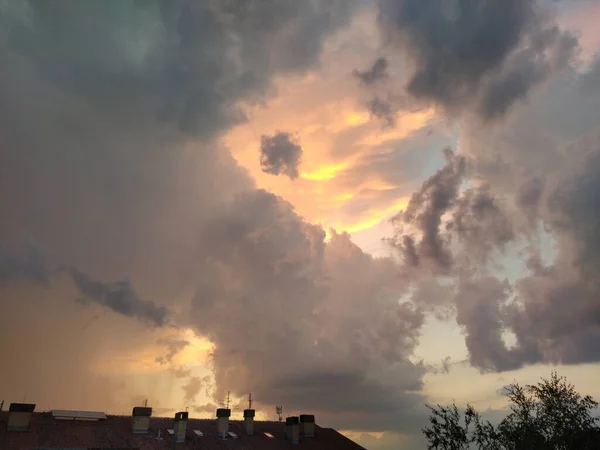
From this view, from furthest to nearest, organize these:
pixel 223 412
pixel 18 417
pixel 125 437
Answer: pixel 223 412 < pixel 125 437 < pixel 18 417

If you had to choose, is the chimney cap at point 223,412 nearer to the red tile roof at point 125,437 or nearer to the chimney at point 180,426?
the red tile roof at point 125,437

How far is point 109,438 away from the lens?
1941 inches

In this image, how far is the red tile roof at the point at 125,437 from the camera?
4609 centimetres

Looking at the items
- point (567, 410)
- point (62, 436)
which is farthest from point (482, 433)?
point (62, 436)

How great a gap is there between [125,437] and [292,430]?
21.1m

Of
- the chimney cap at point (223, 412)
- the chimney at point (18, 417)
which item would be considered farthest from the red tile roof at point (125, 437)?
the chimney cap at point (223, 412)

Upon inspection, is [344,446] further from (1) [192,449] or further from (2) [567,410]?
(2) [567,410]

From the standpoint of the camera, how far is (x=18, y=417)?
46875 millimetres

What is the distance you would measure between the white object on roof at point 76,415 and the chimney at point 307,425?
84.2ft

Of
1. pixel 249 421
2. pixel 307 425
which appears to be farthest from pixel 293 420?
pixel 249 421

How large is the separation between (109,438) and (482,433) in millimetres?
38298

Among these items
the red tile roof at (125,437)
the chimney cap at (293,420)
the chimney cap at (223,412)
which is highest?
the chimney cap at (223,412)

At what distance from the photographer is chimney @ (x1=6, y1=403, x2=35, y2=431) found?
4659cm

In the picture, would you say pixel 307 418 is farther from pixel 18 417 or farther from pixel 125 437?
pixel 18 417
